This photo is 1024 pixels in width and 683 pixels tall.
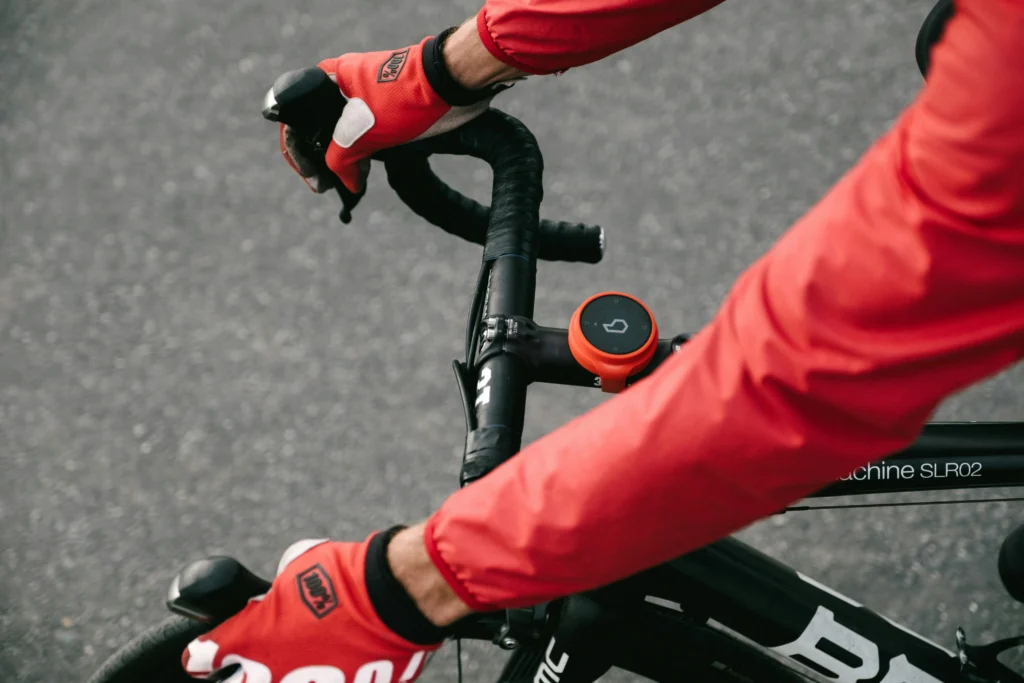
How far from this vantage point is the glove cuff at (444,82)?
1.28 m

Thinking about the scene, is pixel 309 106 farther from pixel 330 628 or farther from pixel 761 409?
pixel 761 409

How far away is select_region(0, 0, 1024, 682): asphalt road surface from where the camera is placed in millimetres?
2227

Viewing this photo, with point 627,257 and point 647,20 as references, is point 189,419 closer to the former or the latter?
point 627,257

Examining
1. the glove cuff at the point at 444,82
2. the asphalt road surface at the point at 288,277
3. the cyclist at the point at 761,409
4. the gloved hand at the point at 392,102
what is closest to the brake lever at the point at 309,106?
the gloved hand at the point at 392,102

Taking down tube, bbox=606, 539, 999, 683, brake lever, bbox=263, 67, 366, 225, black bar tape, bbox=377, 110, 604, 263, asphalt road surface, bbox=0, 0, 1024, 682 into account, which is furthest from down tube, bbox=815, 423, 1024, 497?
asphalt road surface, bbox=0, 0, 1024, 682

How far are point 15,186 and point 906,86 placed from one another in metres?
2.75

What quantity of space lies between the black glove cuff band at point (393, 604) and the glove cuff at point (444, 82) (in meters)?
0.65

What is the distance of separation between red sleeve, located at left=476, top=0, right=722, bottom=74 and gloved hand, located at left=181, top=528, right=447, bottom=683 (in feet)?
2.17

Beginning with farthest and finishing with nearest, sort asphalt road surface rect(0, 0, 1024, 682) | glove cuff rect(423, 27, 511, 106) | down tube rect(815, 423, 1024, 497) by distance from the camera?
asphalt road surface rect(0, 0, 1024, 682)
glove cuff rect(423, 27, 511, 106)
down tube rect(815, 423, 1024, 497)

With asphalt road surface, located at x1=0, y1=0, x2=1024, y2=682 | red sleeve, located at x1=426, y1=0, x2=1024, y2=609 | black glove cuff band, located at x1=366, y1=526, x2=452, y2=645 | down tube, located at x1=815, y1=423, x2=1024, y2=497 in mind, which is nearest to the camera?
red sleeve, located at x1=426, y1=0, x2=1024, y2=609

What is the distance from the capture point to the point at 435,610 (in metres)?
0.95

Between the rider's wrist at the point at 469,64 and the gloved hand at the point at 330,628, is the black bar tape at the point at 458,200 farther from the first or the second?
the gloved hand at the point at 330,628

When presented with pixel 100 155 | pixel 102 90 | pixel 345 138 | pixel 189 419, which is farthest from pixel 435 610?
pixel 102 90

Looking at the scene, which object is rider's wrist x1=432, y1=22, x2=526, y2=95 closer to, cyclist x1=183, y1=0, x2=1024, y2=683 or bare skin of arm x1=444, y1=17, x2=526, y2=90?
bare skin of arm x1=444, y1=17, x2=526, y2=90
